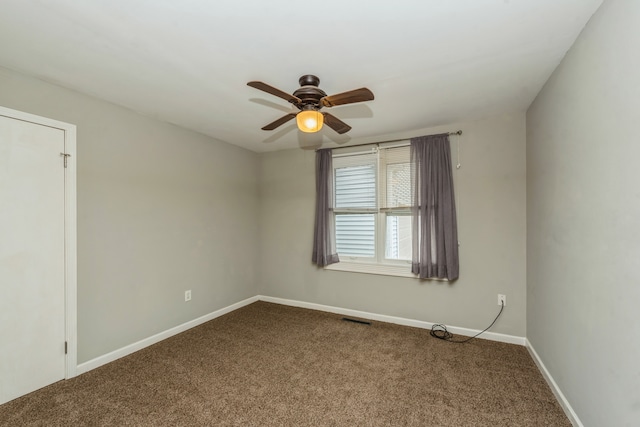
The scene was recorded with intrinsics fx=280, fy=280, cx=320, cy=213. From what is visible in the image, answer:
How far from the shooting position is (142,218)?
290 centimetres

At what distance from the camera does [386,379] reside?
7.56ft

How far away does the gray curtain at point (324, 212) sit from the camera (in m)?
3.88

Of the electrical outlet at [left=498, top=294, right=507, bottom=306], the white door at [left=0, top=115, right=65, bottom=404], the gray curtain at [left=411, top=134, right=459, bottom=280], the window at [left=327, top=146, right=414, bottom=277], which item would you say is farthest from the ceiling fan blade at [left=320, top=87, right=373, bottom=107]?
the electrical outlet at [left=498, top=294, right=507, bottom=306]

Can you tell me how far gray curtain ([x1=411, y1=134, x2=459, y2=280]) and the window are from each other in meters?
0.18

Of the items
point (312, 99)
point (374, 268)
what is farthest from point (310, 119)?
point (374, 268)

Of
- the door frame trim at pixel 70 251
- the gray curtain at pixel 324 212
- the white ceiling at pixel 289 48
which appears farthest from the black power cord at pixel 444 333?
the door frame trim at pixel 70 251

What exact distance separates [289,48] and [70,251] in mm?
2389

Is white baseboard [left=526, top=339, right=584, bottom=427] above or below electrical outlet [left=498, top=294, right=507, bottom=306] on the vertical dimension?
below

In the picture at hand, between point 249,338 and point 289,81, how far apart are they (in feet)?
8.62

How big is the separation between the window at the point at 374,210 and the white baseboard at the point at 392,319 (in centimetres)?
57

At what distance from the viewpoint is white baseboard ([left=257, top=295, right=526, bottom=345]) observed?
2.95 meters

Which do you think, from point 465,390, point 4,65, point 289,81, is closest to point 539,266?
point 465,390

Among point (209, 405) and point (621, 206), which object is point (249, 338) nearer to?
point (209, 405)

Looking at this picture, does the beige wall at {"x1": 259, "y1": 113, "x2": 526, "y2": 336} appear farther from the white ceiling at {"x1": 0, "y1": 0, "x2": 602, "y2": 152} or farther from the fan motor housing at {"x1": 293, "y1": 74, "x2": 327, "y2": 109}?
the fan motor housing at {"x1": 293, "y1": 74, "x2": 327, "y2": 109}
